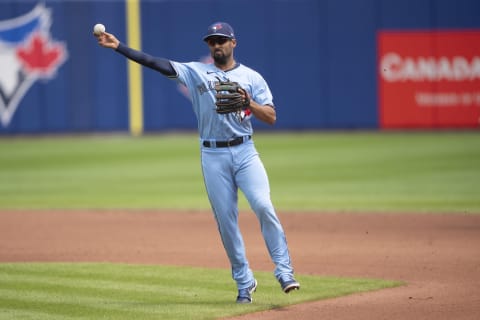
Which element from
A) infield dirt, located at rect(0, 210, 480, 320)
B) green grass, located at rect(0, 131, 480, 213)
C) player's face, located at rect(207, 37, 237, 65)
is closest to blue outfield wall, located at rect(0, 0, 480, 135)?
green grass, located at rect(0, 131, 480, 213)

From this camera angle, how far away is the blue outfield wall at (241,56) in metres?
27.2

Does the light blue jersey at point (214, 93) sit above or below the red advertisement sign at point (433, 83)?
above

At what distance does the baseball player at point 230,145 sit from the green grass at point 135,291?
450mm

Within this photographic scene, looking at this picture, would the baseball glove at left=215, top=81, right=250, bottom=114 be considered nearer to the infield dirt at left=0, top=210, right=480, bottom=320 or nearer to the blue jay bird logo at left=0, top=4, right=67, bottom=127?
the infield dirt at left=0, top=210, right=480, bottom=320

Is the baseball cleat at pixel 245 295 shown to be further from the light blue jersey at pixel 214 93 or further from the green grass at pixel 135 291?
the light blue jersey at pixel 214 93

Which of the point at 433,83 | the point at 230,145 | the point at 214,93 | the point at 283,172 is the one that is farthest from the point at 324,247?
the point at 433,83

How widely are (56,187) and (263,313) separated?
36.3 ft

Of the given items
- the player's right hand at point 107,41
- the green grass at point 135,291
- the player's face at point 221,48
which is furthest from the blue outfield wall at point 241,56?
the player's face at point 221,48

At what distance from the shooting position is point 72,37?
27578 millimetres

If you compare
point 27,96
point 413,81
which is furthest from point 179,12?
point 413,81

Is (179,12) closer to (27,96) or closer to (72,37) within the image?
(72,37)

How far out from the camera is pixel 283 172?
62.6 feet

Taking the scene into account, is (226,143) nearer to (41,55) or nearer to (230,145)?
(230,145)

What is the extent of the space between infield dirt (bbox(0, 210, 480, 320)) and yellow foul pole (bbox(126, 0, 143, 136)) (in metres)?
13.3
